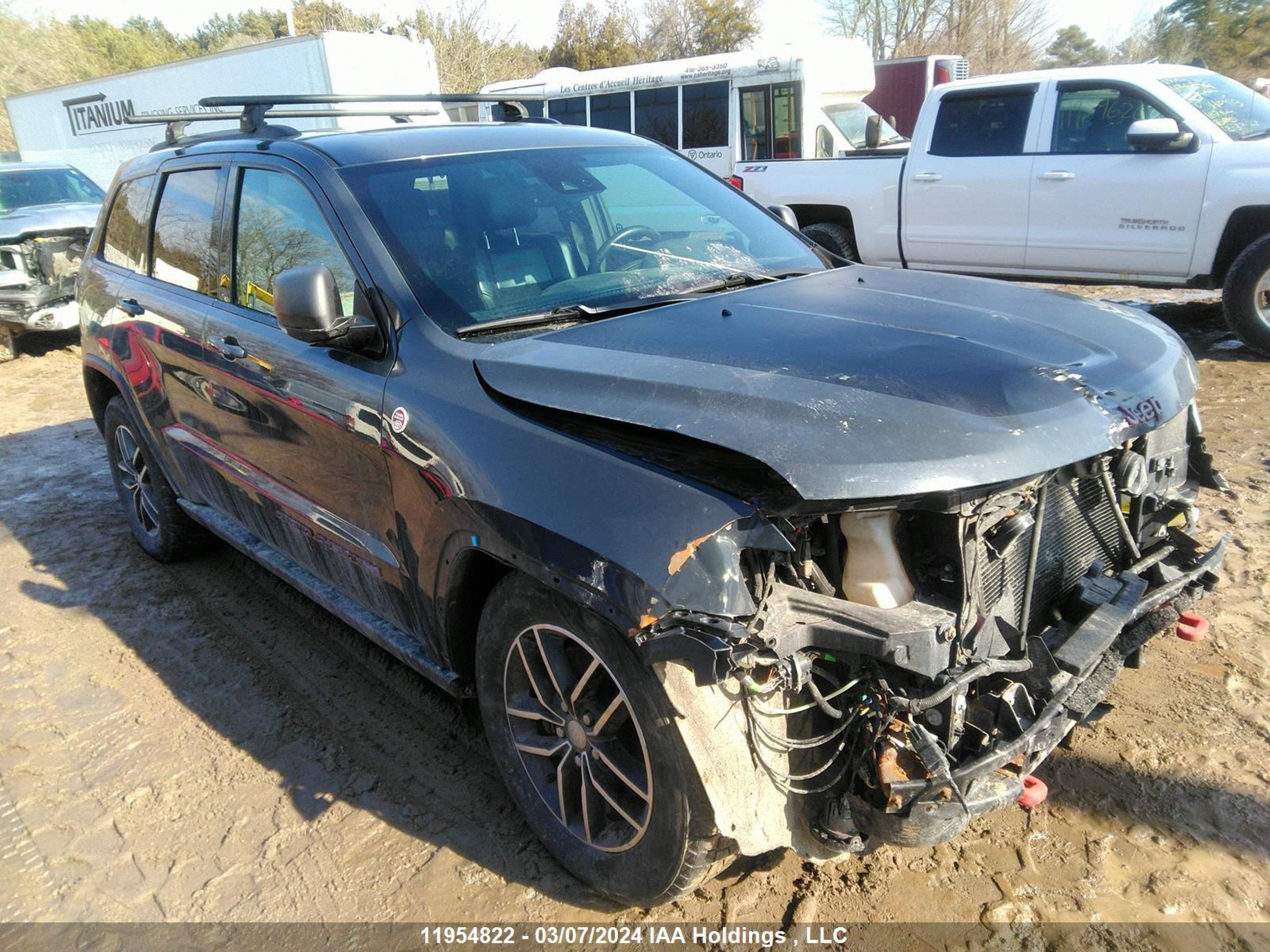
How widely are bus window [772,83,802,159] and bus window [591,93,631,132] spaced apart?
2.51 meters

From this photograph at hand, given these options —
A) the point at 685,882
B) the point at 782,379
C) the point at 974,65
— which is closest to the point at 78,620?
the point at 685,882

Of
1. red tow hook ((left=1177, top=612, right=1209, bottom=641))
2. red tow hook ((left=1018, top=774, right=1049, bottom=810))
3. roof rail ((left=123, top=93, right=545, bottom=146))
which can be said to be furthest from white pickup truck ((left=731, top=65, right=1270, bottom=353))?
red tow hook ((left=1018, top=774, right=1049, bottom=810))

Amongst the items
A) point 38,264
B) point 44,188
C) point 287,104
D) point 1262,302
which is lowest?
point 1262,302

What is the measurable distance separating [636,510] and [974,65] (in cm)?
3984

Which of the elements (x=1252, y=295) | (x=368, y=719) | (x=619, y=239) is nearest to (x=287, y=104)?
(x=619, y=239)

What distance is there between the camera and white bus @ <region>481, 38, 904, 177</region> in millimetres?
13766

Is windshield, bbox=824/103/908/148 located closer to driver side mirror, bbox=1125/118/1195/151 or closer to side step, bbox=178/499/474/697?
driver side mirror, bbox=1125/118/1195/151

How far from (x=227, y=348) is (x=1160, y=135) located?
6863mm

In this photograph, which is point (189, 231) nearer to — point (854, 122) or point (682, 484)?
point (682, 484)

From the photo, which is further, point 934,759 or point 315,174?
point 315,174

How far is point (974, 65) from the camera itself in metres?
36.2

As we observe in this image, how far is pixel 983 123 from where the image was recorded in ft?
27.6

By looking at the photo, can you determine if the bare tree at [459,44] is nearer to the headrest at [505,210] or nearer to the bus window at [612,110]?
the bus window at [612,110]

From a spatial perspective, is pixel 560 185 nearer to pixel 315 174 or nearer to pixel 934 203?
pixel 315 174
